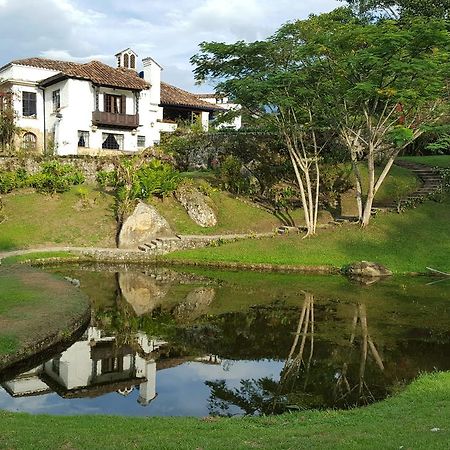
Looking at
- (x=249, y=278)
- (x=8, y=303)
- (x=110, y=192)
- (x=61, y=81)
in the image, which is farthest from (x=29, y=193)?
(x=8, y=303)

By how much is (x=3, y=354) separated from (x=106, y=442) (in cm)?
576

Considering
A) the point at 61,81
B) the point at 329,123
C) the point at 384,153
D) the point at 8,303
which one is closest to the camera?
the point at 8,303

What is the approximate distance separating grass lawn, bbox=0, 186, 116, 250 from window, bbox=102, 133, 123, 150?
13695mm

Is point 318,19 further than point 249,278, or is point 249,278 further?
point 318,19

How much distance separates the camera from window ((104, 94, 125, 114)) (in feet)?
162

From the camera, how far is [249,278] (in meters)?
25.9

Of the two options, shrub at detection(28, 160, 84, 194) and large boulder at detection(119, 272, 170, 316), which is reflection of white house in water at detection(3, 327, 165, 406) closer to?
large boulder at detection(119, 272, 170, 316)

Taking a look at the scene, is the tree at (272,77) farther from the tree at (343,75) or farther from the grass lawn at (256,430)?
the grass lawn at (256,430)

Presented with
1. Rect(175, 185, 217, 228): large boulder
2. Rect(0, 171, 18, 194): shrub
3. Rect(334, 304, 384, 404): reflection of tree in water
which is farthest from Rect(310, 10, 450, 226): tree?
Rect(0, 171, 18, 194): shrub

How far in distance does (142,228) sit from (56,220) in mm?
5668

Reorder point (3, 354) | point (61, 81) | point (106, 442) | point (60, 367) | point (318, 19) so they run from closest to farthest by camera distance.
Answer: point (106, 442)
point (3, 354)
point (60, 367)
point (318, 19)
point (61, 81)

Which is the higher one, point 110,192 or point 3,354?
point 110,192

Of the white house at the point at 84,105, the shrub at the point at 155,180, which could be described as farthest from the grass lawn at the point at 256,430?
the white house at the point at 84,105

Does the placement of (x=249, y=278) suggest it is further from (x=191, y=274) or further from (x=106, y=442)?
(x=106, y=442)
